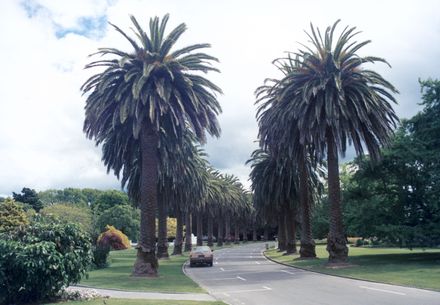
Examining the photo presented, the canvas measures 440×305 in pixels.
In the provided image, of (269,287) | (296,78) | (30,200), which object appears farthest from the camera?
(30,200)

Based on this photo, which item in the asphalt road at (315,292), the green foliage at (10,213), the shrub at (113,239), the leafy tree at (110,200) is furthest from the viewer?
the leafy tree at (110,200)

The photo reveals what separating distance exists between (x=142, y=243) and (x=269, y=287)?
10.4 metres

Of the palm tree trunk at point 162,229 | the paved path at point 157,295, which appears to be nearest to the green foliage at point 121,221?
the palm tree trunk at point 162,229

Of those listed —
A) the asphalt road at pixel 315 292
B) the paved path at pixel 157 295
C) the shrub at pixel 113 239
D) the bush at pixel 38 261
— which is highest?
the shrub at pixel 113 239

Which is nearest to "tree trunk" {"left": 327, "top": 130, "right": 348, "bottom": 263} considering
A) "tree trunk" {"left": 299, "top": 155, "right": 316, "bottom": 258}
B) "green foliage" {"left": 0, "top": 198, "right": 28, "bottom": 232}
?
"tree trunk" {"left": 299, "top": 155, "right": 316, "bottom": 258}

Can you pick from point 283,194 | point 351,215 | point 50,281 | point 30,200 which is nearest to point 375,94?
point 351,215

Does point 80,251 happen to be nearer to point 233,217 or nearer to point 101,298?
point 101,298

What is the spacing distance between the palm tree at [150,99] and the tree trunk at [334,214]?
26.7 feet

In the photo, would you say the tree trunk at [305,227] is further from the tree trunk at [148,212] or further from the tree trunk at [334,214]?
the tree trunk at [148,212]

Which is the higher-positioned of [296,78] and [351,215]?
[296,78]

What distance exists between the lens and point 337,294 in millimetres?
17203

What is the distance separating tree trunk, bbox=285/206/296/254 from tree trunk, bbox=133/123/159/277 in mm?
24772

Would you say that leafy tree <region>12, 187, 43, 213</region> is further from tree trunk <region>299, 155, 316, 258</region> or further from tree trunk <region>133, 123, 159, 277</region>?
tree trunk <region>133, 123, 159, 277</region>

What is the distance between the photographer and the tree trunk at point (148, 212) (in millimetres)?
28203
